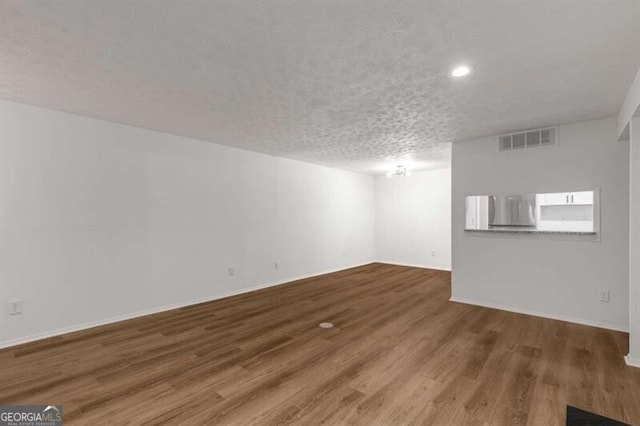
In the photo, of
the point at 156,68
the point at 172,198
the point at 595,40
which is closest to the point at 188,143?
the point at 172,198

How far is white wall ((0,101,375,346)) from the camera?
3.23 m

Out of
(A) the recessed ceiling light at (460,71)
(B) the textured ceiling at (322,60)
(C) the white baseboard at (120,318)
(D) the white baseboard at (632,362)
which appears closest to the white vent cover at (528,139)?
(B) the textured ceiling at (322,60)

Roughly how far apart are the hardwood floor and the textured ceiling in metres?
2.64

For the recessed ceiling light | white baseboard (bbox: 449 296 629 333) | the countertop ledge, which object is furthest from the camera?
the countertop ledge

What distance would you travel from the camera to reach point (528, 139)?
13.5 feet

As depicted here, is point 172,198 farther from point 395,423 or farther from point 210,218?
point 395,423

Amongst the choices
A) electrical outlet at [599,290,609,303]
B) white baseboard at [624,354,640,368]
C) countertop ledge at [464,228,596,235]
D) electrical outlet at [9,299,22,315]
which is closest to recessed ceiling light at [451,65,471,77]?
countertop ledge at [464,228,596,235]

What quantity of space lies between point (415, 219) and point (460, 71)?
592 cm

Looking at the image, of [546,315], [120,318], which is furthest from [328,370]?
[546,315]

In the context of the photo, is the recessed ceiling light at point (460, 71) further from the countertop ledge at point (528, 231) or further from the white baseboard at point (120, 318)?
the white baseboard at point (120, 318)

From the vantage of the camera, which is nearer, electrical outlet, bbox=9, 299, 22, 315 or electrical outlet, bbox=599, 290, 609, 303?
electrical outlet, bbox=9, 299, 22, 315

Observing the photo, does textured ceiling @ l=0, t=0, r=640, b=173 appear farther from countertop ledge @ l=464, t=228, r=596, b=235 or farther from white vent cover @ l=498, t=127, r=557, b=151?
countertop ledge @ l=464, t=228, r=596, b=235

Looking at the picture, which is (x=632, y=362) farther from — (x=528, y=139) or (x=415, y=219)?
(x=415, y=219)

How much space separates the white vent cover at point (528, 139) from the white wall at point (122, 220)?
13.2 ft
